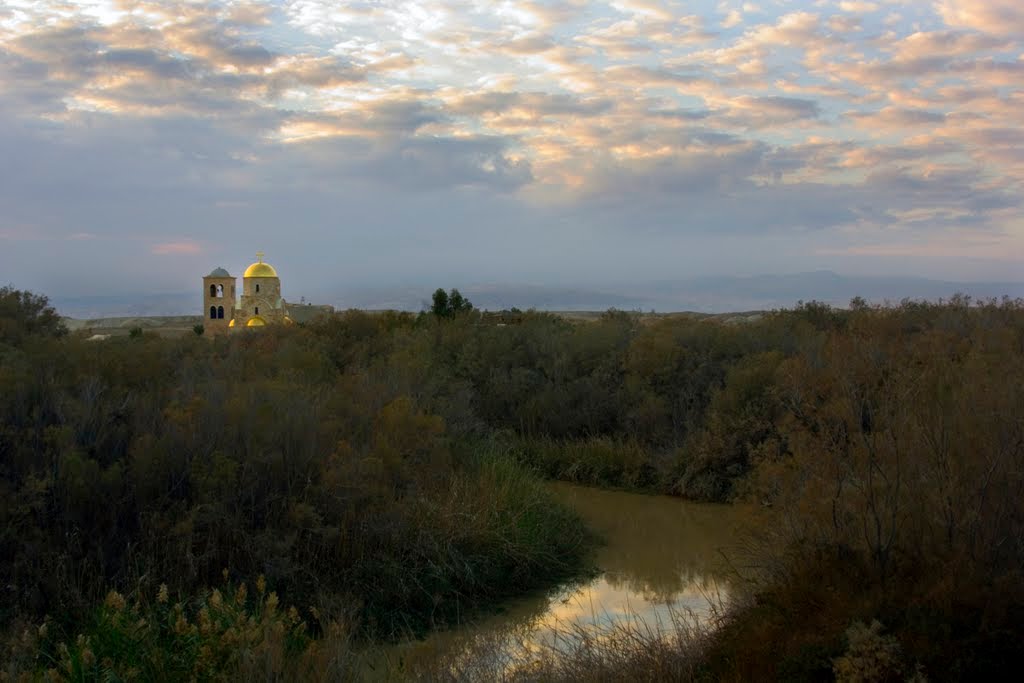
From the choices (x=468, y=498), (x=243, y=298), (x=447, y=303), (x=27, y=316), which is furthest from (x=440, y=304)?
(x=243, y=298)

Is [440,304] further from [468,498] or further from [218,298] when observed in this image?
[218,298]

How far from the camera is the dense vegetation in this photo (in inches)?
218

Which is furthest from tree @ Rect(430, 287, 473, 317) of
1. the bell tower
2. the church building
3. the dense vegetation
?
the bell tower

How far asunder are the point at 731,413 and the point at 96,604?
36.2ft

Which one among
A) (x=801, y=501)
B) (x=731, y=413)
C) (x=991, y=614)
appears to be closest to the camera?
(x=991, y=614)

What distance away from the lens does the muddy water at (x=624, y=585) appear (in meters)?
7.85

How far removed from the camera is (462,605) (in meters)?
9.32

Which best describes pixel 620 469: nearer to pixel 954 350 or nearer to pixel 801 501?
pixel 954 350

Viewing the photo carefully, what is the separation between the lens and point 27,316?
1381 cm

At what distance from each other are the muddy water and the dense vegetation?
0.45 m

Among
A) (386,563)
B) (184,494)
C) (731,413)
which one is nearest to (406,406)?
(386,563)

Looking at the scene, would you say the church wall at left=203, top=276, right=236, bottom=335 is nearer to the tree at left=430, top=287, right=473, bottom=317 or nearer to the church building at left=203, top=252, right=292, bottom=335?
the church building at left=203, top=252, right=292, bottom=335

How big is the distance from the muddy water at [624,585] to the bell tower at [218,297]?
67.0 metres

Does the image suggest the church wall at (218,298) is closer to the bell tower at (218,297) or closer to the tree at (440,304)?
the bell tower at (218,297)
